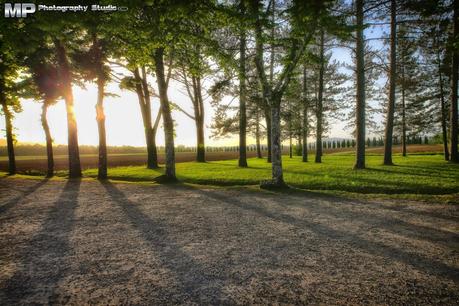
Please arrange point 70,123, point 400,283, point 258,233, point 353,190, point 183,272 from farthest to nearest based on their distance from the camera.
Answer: point 70,123 → point 353,190 → point 258,233 → point 183,272 → point 400,283

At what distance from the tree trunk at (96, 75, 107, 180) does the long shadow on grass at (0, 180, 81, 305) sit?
30.5 ft

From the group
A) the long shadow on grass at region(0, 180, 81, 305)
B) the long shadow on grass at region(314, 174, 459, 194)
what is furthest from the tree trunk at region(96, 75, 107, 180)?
the long shadow on grass at region(314, 174, 459, 194)

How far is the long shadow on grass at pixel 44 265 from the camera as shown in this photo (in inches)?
125

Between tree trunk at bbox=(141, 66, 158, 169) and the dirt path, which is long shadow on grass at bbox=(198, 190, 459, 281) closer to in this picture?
the dirt path

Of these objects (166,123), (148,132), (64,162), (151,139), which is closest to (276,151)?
(166,123)

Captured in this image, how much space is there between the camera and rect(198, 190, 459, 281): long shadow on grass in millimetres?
3708

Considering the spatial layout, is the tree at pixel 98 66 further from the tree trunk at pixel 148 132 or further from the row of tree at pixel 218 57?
the tree trunk at pixel 148 132

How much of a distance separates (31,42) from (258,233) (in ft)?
27.9

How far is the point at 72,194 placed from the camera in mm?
10195

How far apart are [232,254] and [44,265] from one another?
2.90 m

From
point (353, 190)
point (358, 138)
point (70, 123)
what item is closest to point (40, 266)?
point (353, 190)

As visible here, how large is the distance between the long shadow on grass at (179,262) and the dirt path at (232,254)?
0.02 meters

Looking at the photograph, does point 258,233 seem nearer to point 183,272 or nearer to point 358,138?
point 183,272

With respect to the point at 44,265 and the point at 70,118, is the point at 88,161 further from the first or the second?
the point at 44,265
